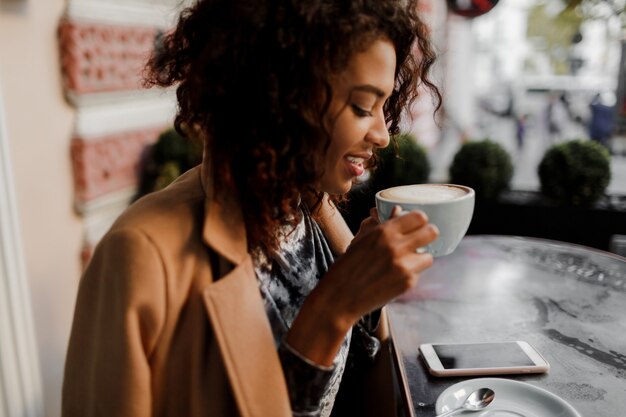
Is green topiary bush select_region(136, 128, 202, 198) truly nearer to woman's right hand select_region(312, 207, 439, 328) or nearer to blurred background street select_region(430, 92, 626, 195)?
blurred background street select_region(430, 92, 626, 195)

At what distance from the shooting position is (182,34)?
107 centimetres

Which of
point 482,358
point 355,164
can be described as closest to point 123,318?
point 355,164

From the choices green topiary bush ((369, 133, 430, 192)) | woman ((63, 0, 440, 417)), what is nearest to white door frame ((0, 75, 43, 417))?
woman ((63, 0, 440, 417))

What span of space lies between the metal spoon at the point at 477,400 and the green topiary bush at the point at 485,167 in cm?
276

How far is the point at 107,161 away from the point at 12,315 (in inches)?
48.4

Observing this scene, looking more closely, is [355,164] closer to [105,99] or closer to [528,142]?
[105,99]

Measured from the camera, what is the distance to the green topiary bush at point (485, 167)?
3.68m

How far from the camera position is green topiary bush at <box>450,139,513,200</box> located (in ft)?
12.1

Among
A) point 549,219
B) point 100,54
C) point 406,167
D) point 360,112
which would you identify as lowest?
point 549,219

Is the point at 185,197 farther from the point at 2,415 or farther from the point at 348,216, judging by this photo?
the point at 348,216

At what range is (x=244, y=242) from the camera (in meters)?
1.03

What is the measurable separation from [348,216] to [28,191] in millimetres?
2101

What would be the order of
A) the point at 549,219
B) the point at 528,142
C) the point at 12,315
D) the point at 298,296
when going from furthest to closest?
the point at 528,142 → the point at 549,219 → the point at 12,315 → the point at 298,296

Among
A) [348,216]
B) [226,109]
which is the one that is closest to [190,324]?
[226,109]
